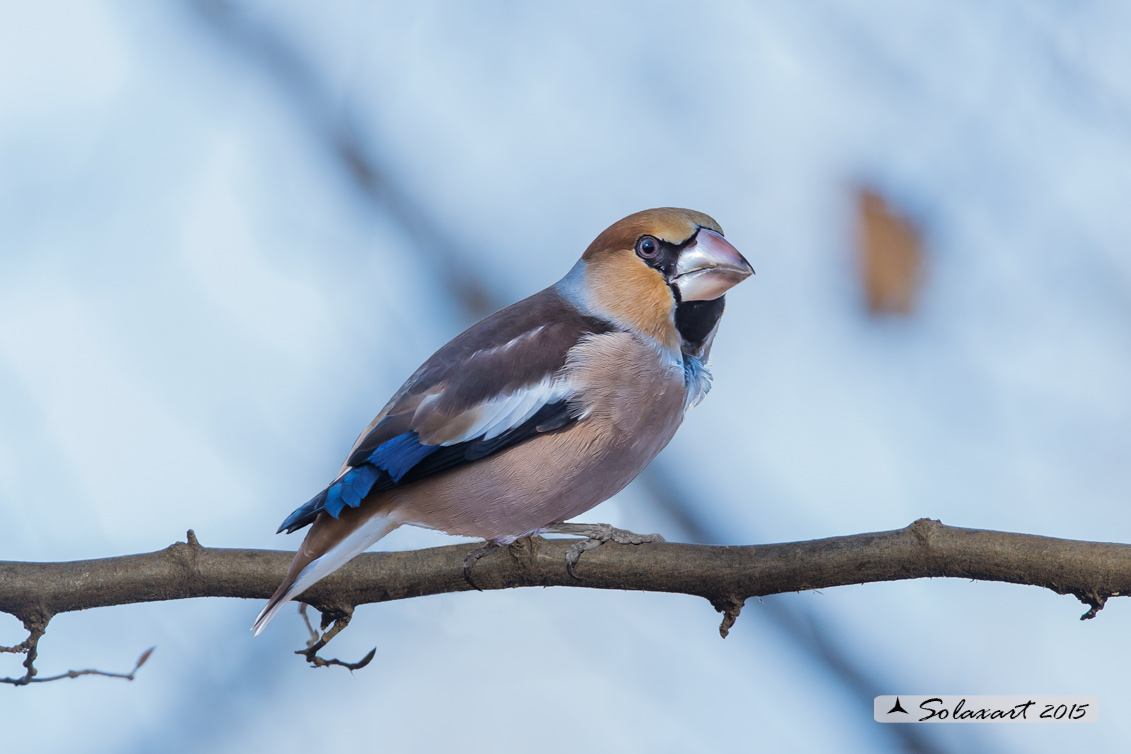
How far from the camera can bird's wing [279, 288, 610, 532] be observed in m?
2.57

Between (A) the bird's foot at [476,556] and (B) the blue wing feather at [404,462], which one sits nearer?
(B) the blue wing feather at [404,462]

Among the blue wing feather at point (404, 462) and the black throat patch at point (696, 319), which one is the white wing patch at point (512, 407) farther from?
the black throat patch at point (696, 319)

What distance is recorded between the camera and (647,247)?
3047 mm

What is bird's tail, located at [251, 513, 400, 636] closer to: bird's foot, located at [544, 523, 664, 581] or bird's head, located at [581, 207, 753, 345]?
bird's foot, located at [544, 523, 664, 581]

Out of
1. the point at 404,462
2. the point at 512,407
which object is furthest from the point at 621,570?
the point at 404,462

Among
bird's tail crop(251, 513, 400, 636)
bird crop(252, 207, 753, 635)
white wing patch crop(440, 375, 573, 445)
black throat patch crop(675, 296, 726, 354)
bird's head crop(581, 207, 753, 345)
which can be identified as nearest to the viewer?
bird's tail crop(251, 513, 400, 636)

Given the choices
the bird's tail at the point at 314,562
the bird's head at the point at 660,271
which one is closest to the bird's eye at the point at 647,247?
the bird's head at the point at 660,271

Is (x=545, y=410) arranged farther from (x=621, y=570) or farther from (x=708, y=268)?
(x=708, y=268)

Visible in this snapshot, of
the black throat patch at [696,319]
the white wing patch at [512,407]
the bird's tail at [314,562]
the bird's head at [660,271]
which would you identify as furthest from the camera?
the black throat patch at [696,319]

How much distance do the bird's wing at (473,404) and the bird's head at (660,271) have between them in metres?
0.12

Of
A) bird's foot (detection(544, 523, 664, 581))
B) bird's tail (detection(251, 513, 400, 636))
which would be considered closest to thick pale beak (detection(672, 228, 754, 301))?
bird's foot (detection(544, 523, 664, 581))

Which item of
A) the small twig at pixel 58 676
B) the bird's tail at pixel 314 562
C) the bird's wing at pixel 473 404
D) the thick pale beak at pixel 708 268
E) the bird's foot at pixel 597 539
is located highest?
the thick pale beak at pixel 708 268

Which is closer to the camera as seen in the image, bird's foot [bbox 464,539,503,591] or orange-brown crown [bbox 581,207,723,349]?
bird's foot [bbox 464,539,503,591]

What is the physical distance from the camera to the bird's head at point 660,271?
2.89m
